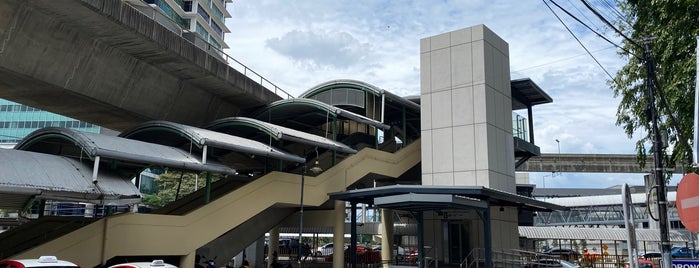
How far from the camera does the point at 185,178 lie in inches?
2576

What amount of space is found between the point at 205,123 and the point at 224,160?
11.0 ft

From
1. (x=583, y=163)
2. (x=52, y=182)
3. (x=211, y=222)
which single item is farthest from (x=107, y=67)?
(x=583, y=163)

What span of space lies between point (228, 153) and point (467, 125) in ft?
47.7

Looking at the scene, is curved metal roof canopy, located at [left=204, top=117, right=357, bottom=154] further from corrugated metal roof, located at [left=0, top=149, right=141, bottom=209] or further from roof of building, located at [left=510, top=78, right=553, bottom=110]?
roof of building, located at [left=510, top=78, right=553, bottom=110]

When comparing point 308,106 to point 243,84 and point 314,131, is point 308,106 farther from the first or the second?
point 314,131

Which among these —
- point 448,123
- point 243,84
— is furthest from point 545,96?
→ point 243,84

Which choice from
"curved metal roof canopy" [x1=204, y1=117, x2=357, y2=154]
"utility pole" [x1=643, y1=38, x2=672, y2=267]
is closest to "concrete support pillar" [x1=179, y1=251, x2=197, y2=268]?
"curved metal roof canopy" [x1=204, y1=117, x2=357, y2=154]

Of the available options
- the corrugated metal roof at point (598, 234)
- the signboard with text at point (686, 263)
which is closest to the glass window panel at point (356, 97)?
the corrugated metal roof at point (598, 234)

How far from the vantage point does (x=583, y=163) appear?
248ft

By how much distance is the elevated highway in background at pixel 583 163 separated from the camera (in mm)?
74688

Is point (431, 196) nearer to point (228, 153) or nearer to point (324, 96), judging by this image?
point (228, 153)

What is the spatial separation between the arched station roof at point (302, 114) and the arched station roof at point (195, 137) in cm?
444

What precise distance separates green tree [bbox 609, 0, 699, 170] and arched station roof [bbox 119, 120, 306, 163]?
614 inches

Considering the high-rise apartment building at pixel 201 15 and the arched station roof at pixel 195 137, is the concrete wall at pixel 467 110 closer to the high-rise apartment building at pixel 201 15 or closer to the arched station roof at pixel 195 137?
the arched station roof at pixel 195 137
